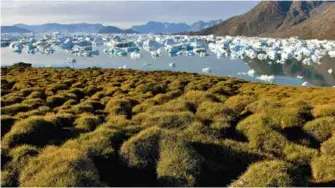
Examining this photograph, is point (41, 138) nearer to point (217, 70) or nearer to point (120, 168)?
point (120, 168)

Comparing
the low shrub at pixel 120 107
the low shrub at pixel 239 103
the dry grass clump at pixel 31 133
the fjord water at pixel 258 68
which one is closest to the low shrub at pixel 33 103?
the low shrub at pixel 120 107

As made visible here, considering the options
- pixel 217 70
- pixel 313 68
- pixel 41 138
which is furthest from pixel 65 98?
pixel 313 68

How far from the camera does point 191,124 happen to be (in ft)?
47.1

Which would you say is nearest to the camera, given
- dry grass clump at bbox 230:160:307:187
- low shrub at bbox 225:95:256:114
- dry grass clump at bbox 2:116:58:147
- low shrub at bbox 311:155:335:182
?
dry grass clump at bbox 230:160:307:187

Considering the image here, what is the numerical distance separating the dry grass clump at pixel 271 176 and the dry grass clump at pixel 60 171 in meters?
3.72

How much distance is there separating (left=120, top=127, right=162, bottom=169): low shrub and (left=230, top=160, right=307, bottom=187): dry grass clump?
2568 mm

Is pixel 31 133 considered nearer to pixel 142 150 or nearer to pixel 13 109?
pixel 142 150

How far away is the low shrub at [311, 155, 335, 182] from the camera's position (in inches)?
457

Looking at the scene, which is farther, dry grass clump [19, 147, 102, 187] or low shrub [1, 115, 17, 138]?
low shrub [1, 115, 17, 138]

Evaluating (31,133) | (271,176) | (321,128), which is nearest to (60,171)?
(31,133)

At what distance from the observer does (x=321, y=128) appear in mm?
14930

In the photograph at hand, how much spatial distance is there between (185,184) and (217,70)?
74013mm

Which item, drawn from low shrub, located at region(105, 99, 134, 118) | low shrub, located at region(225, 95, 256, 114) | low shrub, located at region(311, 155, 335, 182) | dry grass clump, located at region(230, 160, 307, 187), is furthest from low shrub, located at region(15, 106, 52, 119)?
low shrub, located at region(311, 155, 335, 182)

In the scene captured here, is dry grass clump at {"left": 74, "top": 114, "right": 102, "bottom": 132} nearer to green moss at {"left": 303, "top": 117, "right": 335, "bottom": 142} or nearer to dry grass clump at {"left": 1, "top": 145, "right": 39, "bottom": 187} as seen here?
dry grass clump at {"left": 1, "top": 145, "right": 39, "bottom": 187}
